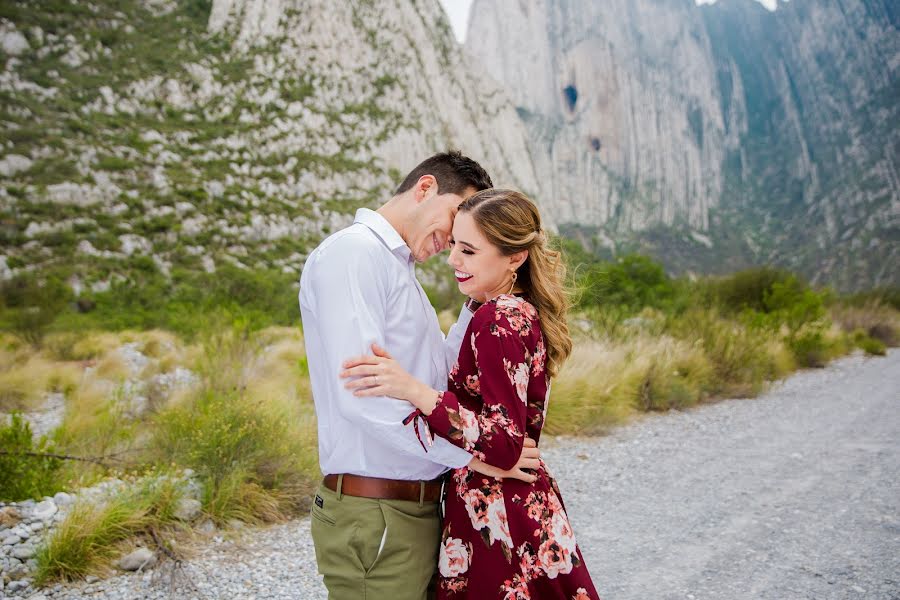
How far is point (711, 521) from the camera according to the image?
4719 millimetres

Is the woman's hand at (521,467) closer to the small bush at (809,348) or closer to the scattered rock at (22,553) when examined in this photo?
the scattered rock at (22,553)

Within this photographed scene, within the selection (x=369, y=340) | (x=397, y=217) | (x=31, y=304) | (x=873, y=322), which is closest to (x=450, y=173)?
(x=397, y=217)

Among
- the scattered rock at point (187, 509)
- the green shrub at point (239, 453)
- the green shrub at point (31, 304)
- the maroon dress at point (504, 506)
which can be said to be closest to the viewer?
the maroon dress at point (504, 506)

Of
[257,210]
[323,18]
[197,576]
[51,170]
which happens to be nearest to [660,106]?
[323,18]

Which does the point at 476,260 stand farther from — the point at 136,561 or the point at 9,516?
the point at 9,516

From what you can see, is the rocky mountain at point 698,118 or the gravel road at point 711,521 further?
the rocky mountain at point 698,118

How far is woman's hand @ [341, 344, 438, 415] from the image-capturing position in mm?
1529

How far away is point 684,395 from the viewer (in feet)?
29.1

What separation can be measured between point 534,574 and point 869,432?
25.5ft

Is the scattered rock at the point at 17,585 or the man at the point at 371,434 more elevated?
the man at the point at 371,434

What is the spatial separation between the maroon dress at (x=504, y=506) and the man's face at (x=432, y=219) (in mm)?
350

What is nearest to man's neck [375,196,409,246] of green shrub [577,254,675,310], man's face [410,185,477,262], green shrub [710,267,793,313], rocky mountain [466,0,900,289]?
man's face [410,185,477,262]

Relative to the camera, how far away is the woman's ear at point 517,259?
1.99 m

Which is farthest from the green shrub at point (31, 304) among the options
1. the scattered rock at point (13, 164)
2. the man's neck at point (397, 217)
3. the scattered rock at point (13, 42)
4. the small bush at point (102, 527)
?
the scattered rock at point (13, 42)
